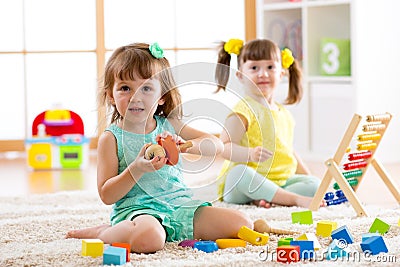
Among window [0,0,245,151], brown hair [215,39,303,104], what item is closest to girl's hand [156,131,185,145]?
brown hair [215,39,303,104]

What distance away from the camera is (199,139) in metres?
1.70

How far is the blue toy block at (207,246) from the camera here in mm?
1600

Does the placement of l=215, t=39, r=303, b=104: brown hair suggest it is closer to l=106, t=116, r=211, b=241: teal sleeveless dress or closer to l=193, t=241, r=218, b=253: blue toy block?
l=106, t=116, r=211, b=241: teal sleeveless dress

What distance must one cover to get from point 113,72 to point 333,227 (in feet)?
1.97

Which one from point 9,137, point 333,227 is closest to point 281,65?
point 333,227

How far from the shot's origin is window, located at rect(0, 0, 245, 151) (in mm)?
3820

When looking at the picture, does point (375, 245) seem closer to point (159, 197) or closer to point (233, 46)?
point (159, 197)

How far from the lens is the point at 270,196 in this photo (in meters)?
2.27

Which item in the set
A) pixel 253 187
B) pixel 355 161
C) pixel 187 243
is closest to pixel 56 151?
pixel 253 187

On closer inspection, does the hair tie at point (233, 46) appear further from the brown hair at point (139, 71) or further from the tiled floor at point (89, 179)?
the brown hair at point (139, 71)

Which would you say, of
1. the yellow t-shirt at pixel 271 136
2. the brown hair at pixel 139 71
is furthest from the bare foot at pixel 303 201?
the brown hair at pixel 139 71

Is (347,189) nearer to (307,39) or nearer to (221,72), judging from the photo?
(221,72)

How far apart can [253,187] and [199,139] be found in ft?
2.02

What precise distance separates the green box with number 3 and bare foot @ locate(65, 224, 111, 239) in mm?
1857
